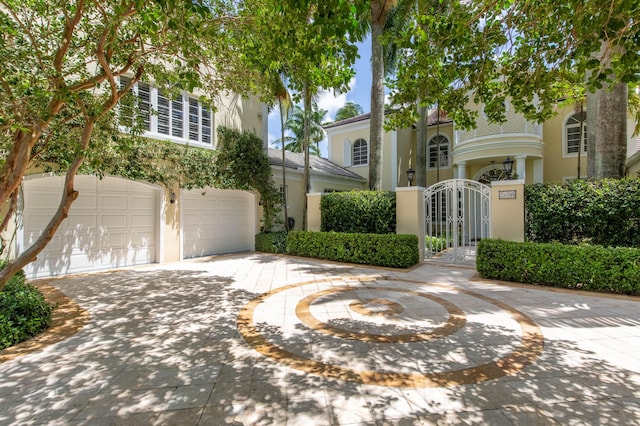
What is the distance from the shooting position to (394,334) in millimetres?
4125

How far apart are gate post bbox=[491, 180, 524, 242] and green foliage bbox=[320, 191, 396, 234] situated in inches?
117

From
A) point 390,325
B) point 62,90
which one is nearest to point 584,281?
point 390,325

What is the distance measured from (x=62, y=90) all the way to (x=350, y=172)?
16.5 metres

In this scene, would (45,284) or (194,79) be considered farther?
(45,284)

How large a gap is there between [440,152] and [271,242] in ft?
41.2

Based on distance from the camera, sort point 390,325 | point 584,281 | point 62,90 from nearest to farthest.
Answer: point 62,90
point 390,325
point 584,281

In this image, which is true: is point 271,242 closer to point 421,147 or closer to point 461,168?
point 421,147

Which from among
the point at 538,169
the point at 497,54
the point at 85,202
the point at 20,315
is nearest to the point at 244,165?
the point at 85,202

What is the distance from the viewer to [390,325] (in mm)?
4449

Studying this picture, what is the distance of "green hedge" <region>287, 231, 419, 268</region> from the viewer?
8.80 metres

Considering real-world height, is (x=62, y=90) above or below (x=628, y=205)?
above

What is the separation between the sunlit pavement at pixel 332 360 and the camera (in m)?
2.58

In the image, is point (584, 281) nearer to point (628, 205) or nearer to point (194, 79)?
point (628, 205)

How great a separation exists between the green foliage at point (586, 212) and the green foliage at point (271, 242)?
26.8ft
